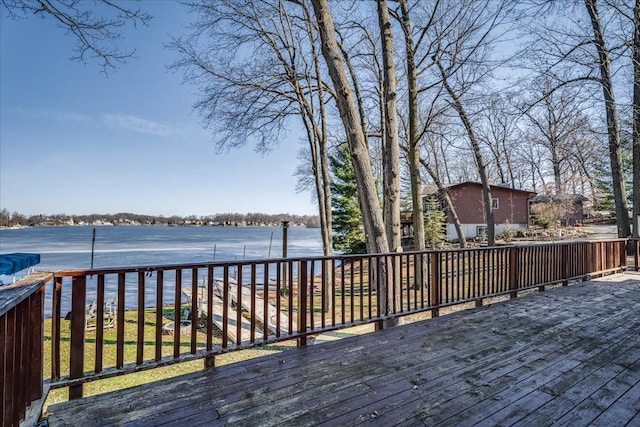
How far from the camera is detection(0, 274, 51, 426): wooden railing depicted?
1.46 metres

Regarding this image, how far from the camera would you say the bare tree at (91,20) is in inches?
151

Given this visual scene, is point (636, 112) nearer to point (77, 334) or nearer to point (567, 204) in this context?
point (77, 334)

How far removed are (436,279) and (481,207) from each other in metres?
24.2

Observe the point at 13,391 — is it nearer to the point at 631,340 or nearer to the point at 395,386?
the point at 395,386

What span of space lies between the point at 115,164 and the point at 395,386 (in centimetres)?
3260

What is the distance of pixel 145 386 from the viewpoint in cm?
236

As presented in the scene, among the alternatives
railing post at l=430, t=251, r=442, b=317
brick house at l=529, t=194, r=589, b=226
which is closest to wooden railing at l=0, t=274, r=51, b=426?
railing post at l=430, t=251, r=442, b=317

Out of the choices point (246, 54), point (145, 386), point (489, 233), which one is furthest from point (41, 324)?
point (489, 233)

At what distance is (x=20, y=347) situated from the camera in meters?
1.69

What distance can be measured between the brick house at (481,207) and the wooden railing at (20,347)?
25.9 meters

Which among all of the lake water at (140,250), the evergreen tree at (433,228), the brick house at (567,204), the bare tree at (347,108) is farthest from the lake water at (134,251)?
the brick house at (567,204)

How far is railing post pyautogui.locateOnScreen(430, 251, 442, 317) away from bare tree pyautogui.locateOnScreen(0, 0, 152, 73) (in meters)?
4.69

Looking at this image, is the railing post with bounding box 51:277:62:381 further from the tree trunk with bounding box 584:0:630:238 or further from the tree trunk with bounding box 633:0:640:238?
the tree trunk with bounding box 584:0:630:238

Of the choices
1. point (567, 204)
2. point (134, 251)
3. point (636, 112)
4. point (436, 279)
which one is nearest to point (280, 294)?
point (436, 279)
